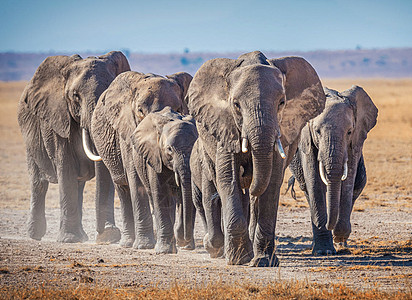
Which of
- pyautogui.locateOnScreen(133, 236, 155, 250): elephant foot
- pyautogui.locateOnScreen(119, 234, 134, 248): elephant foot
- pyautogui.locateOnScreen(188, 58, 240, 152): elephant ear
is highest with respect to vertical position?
pyautogui.locateOnScreen(188, 58, 240, 152): elephant ear

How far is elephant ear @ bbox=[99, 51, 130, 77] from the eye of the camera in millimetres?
13508

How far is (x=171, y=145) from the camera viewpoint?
33.5ft

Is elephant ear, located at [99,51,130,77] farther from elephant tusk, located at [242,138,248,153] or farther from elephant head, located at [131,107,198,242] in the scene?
elephant tusk, located at [242,138,248,153]

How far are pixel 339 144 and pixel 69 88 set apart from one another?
4966mm

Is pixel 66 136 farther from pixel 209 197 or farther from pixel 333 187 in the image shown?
pixel 333 187

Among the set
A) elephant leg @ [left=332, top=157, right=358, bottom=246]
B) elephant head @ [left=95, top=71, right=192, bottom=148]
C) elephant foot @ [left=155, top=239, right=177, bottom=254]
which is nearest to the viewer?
elephant leg @ [left=332, top=157, right=358, bottom=246]

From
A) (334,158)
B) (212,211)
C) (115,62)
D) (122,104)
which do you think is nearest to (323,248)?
(334,158)

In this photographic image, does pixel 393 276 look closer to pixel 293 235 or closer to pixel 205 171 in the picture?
pixel 205 171

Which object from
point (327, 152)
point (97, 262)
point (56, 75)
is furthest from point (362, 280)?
point (56, 75)

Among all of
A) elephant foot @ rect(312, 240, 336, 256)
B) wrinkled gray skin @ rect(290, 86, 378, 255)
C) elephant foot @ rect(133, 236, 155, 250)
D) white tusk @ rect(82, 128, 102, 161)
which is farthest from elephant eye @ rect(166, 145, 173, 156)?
white tusk @ rect(82, 128, 102, 161)

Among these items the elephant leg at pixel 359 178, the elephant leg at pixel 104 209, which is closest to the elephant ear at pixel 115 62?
the elephant leg at pixel 104 209

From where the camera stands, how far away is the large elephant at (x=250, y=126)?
813 centimetres

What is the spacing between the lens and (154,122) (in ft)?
35.1

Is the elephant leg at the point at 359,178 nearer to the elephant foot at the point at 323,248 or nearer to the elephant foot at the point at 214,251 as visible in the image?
the elephant foot at the point at 323,248
